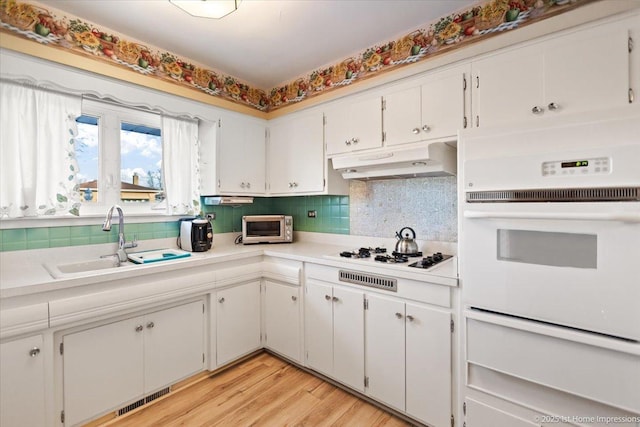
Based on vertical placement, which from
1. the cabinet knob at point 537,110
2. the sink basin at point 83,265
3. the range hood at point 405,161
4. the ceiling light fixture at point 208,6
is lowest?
the sink basin at point 83,265

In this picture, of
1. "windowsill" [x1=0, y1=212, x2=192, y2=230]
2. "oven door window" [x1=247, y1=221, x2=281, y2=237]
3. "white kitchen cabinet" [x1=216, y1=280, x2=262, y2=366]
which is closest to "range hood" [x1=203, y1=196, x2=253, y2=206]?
"oven door window" [x1=247, y1=221, x2=281, y2=237]

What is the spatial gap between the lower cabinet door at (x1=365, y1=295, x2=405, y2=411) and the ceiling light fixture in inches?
70.9

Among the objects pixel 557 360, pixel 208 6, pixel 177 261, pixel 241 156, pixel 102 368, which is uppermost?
pixel 208 6

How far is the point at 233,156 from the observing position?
2.77 metres

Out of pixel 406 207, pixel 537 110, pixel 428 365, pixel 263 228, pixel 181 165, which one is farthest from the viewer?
pixel 263 228

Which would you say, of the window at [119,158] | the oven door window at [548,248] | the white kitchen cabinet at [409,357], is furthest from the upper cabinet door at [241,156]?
the oven door window at [548,248]

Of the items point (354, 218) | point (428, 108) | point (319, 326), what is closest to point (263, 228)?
point (354, 218)

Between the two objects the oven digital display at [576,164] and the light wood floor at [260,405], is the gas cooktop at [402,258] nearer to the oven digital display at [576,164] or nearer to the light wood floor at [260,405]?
the oven digital display at [576,164]

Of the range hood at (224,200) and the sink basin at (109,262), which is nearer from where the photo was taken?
the sink basin at (109,262)

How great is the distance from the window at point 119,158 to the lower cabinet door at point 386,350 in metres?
1.95

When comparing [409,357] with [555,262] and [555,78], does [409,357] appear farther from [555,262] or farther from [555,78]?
[555,78]

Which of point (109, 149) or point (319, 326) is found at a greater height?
point (109, 149)

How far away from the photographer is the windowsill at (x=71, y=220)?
183 cm

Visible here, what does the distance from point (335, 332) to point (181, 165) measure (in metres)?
1.87
